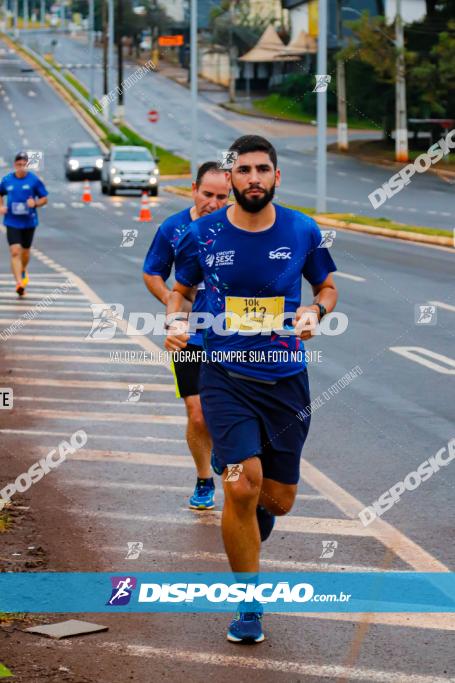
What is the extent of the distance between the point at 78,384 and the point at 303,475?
4.27 meters

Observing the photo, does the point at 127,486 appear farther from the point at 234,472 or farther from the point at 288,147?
the point at 288,147

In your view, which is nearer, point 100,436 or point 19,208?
point 100,436

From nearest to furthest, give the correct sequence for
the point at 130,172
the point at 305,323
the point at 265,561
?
1. the point at 305,323
2. the point at 265,561
3. the point at 130,172

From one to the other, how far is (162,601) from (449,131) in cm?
5976

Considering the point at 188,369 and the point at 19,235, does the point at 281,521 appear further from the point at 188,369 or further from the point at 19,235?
the point at 19,235

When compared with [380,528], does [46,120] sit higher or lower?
lower

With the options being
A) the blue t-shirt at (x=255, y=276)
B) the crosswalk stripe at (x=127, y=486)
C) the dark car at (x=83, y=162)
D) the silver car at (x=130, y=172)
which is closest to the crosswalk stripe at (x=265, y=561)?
the blue t-shirt at (x=255, y=276)

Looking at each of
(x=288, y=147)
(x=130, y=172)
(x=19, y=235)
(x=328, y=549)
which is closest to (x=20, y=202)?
(x=19, y=235)

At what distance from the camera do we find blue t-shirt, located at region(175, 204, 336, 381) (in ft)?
22.0

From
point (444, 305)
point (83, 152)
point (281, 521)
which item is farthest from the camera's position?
point (83, 152)

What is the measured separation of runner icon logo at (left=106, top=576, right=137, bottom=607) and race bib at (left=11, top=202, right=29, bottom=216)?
13.6 m

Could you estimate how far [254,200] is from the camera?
6605 millimetres

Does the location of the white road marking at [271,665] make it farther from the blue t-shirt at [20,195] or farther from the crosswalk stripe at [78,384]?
the blue t-shirt at [20,195]

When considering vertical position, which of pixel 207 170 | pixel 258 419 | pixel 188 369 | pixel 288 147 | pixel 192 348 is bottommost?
pixel 288 147
